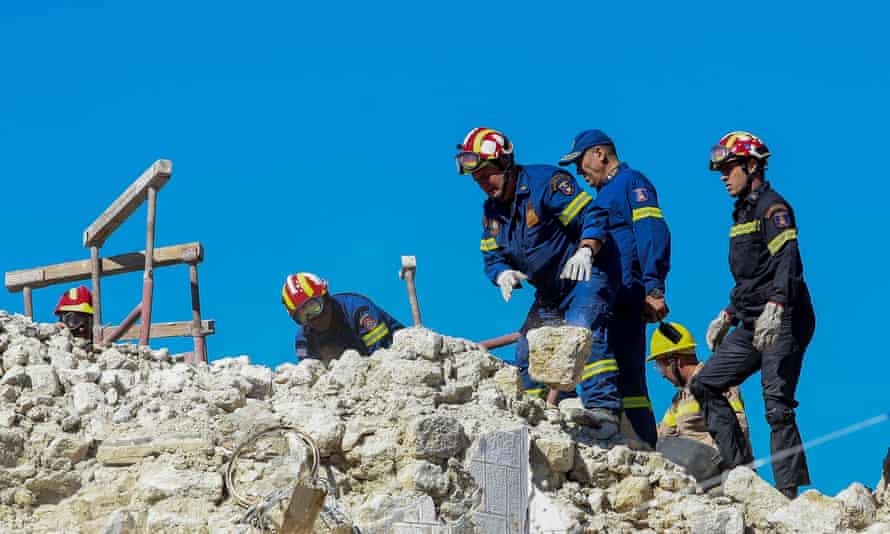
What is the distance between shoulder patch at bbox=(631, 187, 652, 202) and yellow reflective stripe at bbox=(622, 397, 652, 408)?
1381mm

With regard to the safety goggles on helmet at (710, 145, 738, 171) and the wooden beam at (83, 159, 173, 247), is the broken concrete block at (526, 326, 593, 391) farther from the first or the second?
the wooden beam at (83, 159, 173, 247)

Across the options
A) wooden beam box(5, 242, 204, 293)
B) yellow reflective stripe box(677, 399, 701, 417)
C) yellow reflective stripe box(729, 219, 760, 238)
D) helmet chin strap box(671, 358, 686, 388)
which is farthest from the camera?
wooden beam box(5, 242, 204, 293)

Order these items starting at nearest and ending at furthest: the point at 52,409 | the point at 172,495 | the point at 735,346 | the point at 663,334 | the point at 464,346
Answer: the point at 172,495, the point at 52,409, the point at 464,346, the point at 735,346, the point at 663,334

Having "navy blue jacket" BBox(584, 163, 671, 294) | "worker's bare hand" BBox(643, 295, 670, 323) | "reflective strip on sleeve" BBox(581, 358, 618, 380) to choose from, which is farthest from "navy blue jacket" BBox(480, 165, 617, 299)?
"reflective strip on sleeve" BBox(581, 358, 618, 380)

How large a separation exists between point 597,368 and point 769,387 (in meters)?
1.10

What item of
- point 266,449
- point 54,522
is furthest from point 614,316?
point 54,522

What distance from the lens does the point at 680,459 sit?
11.0 metres

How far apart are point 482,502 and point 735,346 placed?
2.83 m

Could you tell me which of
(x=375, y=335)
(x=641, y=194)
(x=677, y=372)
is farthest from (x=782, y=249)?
(x=375, y=335)

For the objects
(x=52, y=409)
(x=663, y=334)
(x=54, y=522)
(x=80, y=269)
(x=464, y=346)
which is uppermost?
(x=80, y=269)

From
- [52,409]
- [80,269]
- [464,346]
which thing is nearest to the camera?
[52,409]

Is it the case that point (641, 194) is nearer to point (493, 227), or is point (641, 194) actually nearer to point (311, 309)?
point (493, 227)

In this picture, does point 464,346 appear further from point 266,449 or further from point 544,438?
point 266,449

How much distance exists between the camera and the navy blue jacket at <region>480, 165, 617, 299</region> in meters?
11.4
